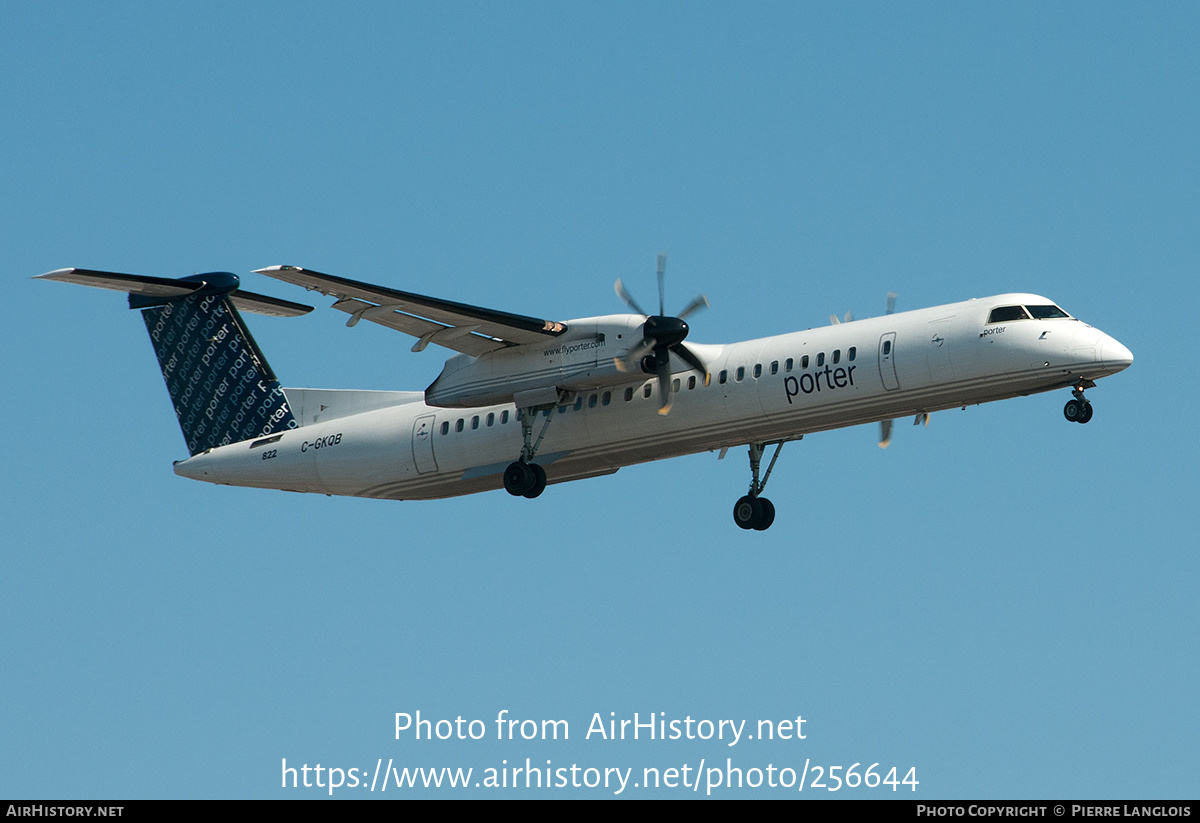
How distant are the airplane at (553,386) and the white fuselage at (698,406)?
3cm

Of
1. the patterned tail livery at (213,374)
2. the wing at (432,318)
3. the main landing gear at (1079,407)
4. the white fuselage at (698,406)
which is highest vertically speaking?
the patterned tail livery at (213,374)

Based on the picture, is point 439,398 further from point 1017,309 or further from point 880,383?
point 1017,309

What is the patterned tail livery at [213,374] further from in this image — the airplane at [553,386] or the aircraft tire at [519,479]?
the aircraft tire at [519,479]

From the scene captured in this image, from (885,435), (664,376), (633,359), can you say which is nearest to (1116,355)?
(885,435)

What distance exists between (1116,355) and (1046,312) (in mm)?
1471

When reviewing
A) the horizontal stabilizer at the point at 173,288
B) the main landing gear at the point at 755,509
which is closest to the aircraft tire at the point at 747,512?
the main landing gear at the point at 755,509

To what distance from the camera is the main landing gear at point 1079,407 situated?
24734mm

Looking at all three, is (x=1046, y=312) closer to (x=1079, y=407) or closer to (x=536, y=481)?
(x=1079, y=407)

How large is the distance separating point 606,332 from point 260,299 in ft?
29.4

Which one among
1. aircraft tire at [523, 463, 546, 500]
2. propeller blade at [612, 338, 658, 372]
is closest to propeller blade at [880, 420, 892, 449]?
propeller blade at [612, 338, 658, 372]

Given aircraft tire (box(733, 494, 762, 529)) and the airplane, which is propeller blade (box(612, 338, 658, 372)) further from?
aircraft tire (box(733, 494, 762, 529))

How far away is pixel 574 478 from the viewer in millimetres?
29969
